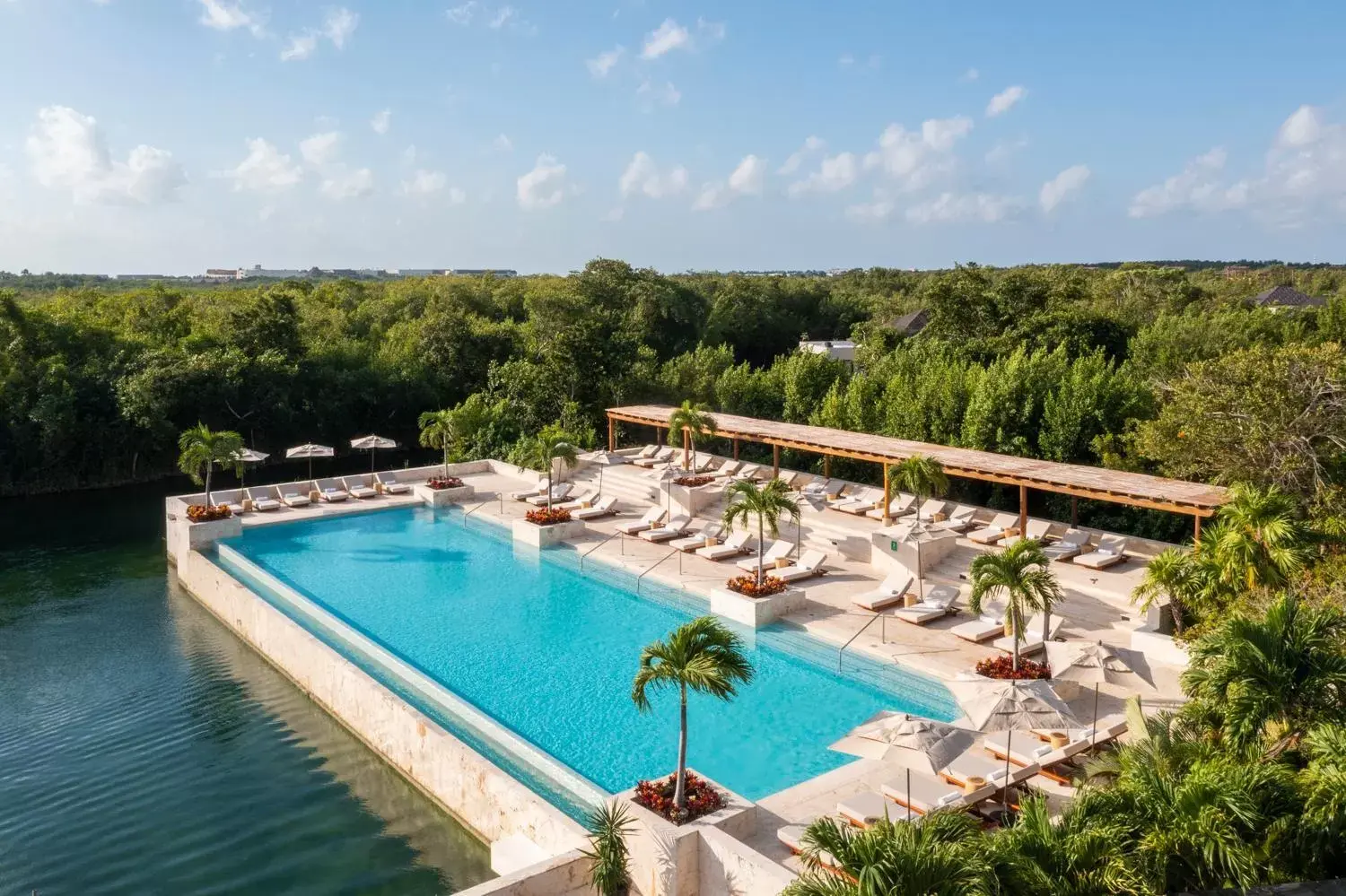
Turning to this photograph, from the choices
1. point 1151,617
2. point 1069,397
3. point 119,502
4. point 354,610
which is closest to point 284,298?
point 119,502

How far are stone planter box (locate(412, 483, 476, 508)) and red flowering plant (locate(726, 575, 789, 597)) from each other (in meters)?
10.6

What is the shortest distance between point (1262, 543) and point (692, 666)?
821cm

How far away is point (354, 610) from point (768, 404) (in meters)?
15.7

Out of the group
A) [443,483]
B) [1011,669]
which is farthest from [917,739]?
[443,483]

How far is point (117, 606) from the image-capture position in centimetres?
1881

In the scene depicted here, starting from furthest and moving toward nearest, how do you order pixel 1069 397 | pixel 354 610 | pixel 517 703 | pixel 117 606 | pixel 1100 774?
pixel 1069 397 < pixel 117 606 < pixel 354 610 < pixel 517 703 < pixel 1100 774

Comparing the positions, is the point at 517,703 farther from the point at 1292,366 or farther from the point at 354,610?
the point at 1292,366

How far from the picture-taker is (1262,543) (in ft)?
40.4

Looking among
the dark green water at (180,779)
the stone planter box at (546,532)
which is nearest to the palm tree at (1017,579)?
the dark green water at (180,779)

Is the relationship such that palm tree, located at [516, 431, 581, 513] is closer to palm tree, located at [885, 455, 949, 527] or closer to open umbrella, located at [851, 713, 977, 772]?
palm tree, located at [885, 455, 949, 527]

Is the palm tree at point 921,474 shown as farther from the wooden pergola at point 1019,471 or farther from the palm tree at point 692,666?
the palm tree at point 692,666

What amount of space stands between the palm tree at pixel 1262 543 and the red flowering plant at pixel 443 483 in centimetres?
1782

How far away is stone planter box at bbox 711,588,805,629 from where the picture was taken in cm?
1525

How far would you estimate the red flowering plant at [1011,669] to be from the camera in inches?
485
